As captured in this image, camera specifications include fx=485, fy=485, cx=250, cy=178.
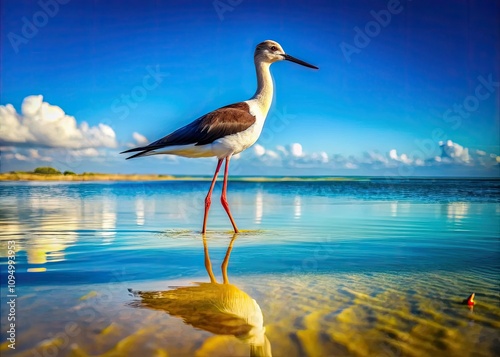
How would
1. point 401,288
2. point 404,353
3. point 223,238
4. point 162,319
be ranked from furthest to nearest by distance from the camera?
point 223,238, point 401,288, point 162,319, point 404,353

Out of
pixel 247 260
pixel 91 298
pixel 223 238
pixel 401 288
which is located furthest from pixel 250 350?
pixel 223 238

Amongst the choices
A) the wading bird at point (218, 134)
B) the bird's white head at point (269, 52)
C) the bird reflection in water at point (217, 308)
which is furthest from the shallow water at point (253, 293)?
the bird's white head at point (269, 52)

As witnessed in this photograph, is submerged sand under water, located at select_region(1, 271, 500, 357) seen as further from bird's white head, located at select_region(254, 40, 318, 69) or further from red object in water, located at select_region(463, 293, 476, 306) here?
bird's white head, located at select_region(254, 40, 318, 69)

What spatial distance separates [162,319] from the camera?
3.37 m

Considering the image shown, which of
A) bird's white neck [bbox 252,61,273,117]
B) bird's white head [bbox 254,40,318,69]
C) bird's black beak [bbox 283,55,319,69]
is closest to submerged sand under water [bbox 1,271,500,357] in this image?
bird's white neck [bbox 252,61,273,117]

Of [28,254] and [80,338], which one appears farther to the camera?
[28,254]

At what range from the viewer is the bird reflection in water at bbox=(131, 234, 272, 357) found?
10.3ft

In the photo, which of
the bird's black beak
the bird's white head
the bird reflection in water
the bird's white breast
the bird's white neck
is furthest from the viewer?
the bird's black beak

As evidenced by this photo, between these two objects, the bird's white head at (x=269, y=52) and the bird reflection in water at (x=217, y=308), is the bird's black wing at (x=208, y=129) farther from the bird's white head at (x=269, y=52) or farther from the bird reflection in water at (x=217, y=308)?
the bird reflection in water at (x=217, y=308)

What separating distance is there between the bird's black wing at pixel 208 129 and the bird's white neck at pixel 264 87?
0.67m

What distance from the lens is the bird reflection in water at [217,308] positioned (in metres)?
3.15

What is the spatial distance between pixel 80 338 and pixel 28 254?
10.3ft

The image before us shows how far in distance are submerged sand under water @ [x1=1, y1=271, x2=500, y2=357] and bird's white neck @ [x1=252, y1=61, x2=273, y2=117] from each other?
4314mm

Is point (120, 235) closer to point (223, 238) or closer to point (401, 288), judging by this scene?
point (223, 238)
